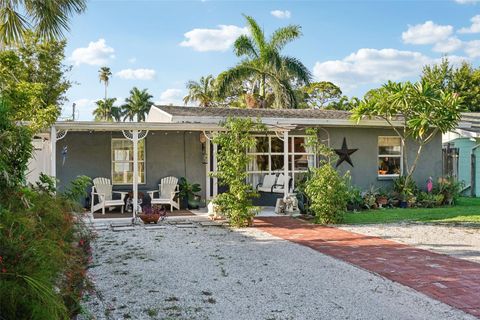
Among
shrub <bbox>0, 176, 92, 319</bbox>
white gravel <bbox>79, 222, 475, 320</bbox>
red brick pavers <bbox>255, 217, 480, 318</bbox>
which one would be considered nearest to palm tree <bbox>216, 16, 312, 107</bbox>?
red brick pavers <bbox>255, 217, 480, 318</bbox>

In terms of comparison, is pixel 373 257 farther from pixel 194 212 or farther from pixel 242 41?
pixel 242 41

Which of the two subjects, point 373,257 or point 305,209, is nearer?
point 373,257

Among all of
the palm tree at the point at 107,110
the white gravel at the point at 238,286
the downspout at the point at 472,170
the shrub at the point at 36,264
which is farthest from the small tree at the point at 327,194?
the palm tree at the point at 107,110

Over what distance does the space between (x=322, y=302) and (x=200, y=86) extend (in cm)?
3665

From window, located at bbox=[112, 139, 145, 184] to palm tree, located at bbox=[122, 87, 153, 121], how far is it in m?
50.8

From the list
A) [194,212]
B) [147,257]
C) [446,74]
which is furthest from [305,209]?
[446,74]

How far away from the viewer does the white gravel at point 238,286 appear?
16.3 ft

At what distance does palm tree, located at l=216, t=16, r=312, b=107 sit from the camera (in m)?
22.7

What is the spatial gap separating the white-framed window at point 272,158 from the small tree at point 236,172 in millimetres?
4001

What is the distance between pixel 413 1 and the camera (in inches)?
616

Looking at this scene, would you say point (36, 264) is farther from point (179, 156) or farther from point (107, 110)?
point (107, 110)

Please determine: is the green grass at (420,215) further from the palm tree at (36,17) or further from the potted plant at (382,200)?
the palm tree at (36,17)

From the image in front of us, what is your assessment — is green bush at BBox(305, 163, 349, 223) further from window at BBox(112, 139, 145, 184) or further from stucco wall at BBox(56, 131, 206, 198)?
window at BBox(112, 139, 145, 184)

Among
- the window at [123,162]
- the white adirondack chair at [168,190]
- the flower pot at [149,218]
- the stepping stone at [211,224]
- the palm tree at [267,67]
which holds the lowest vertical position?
the stepping stone at [211,224]
